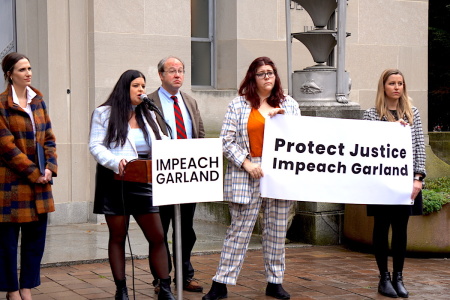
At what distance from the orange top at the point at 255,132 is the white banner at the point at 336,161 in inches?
3.4

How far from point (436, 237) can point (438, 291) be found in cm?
160

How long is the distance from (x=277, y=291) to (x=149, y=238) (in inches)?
46.1

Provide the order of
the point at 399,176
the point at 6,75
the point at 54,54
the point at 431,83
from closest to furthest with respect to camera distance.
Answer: the point at 6,75, the point at 399,176, the point at 54,54, the point at 431,83

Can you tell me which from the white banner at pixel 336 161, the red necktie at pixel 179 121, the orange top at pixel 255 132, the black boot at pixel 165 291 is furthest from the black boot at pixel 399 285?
the red necktie at pixel 179 121

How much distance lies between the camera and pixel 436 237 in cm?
851

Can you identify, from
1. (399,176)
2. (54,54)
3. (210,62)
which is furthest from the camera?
(210,62)

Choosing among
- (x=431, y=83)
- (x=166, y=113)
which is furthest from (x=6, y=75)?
(x=431, y=83)

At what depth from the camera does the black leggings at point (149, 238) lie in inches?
247

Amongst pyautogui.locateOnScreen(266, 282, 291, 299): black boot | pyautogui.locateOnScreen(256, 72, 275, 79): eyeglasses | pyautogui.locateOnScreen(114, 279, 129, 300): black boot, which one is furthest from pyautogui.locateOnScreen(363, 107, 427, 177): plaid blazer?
pyautogui.locateOnScreen(114, 279, 129, 300): black boot

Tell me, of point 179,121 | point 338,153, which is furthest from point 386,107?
point 179,121

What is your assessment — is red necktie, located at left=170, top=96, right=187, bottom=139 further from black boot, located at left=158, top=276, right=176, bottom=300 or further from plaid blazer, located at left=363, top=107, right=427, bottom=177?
plaid blazer, located at left=363, top=107, right=427, bottom=177

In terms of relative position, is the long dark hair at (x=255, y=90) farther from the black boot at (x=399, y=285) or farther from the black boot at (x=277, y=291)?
the black boot at (x=399, y=285)

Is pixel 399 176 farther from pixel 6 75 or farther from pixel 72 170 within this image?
pixel 72 170

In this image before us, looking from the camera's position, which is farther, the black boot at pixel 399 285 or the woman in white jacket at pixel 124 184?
the black boot at pixel 399 285
